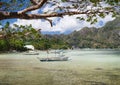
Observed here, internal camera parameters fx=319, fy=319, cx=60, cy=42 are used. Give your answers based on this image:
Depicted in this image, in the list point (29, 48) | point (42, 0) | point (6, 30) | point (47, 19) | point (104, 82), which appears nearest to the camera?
point (42, 0)

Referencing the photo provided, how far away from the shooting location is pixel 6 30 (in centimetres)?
911

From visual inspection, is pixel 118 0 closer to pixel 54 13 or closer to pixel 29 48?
pixel 54 13

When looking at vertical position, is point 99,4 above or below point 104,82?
above

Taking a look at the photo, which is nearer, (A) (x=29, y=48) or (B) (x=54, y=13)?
(B) (x=54, y=13)

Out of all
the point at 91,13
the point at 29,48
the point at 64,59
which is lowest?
the point at 29,48

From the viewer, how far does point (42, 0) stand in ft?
25.0

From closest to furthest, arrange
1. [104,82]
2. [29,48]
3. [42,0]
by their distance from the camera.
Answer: [42,0] → [104,82] → [29,48]

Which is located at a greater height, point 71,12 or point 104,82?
point 71,12

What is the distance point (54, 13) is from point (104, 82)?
26.2m

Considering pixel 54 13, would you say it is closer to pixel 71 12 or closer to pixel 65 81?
pixel 71 12

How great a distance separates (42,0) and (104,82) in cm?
2658

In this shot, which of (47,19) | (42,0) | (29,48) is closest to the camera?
(42,0)

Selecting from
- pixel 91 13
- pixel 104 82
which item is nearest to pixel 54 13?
pixel 91 13

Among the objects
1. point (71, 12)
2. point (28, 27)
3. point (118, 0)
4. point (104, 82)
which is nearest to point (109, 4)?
point (118, 0)
